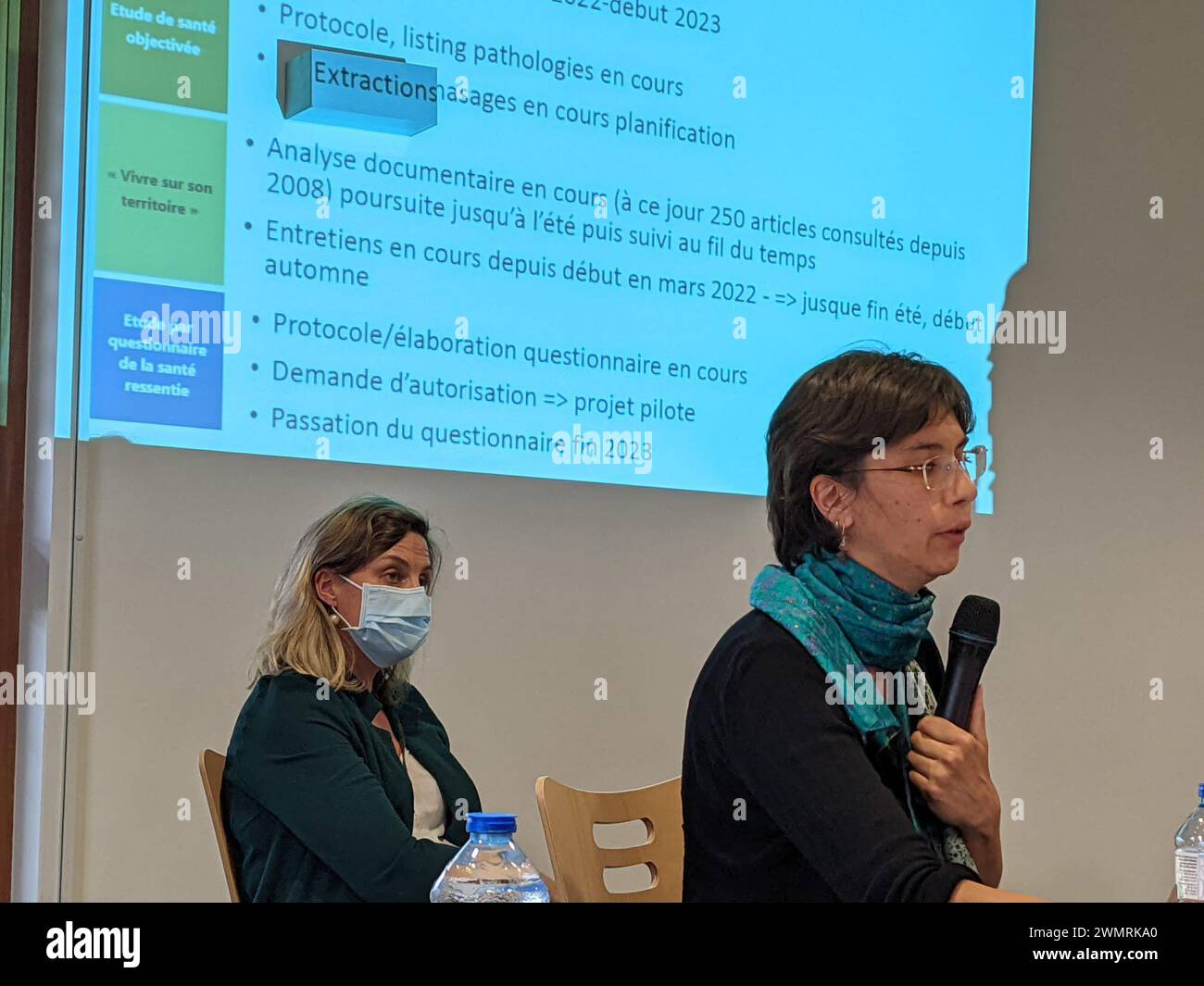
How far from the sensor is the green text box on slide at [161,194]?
2.52 metres

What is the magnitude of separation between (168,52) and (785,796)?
70.5 inches

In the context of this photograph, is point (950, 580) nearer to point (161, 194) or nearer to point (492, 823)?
point (161, 194)

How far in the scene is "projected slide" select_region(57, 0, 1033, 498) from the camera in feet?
8.37

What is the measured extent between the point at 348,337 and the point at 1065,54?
2.09 meters

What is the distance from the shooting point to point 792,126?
320 centimetres

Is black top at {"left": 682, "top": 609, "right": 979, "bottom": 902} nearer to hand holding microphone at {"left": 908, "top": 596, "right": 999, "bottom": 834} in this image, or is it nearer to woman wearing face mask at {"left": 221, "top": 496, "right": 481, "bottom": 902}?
hand holding microphone at {"left": 908, "top": 596, "right": 999, "bottom": 834}

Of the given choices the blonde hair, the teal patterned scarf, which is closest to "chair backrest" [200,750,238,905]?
the blonde hair

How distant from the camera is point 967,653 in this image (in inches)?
66.5

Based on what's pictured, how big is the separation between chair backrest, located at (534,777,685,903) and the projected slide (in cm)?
86

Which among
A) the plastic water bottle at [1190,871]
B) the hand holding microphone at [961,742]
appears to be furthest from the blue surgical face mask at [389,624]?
the plastic water bottle at [1190,871]

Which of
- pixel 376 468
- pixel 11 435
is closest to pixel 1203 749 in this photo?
pixel 376 468

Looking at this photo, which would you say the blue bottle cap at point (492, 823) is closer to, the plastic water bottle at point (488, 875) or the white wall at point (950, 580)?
the plastic water bottle at point (488, 875)

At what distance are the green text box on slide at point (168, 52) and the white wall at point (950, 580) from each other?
63cm

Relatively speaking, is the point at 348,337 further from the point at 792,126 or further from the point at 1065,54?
the point at 1065,54
